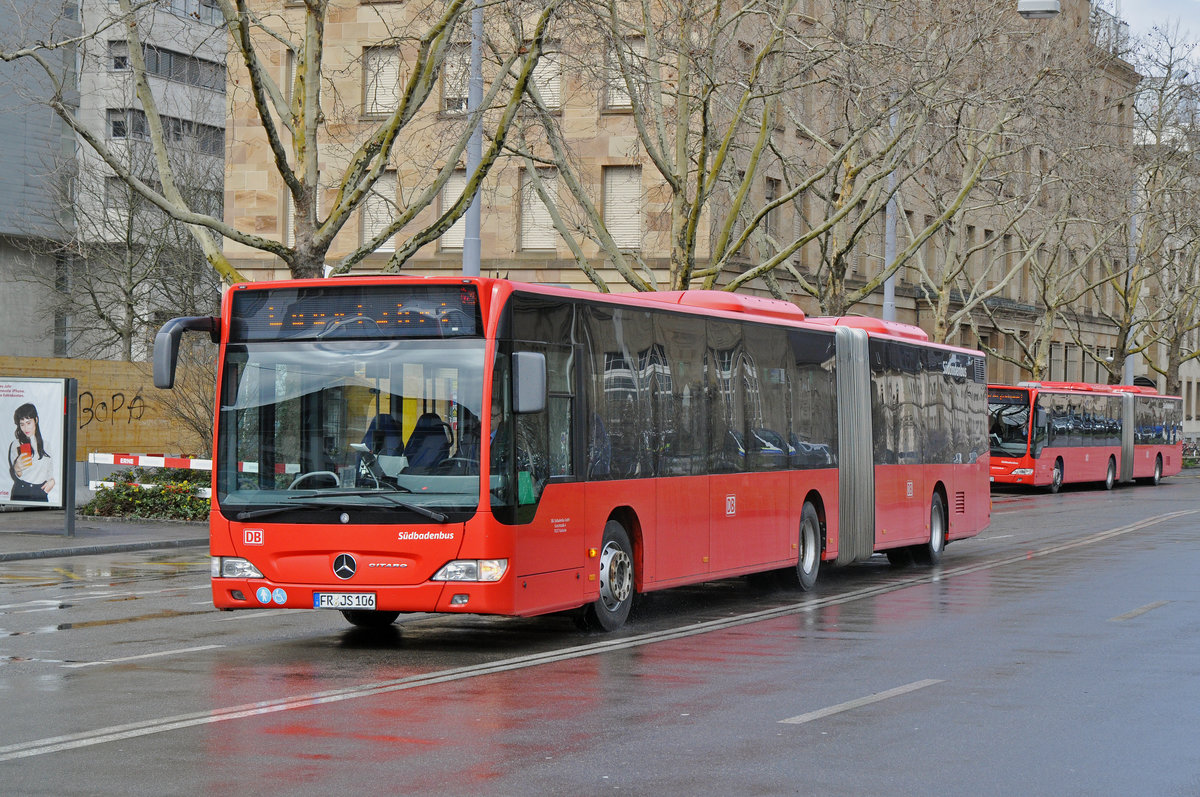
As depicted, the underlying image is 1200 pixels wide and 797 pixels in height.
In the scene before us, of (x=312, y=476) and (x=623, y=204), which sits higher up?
(x=623, y=204)

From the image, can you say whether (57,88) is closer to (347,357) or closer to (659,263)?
(347,357)

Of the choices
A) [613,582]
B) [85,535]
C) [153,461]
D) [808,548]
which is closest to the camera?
[613,582]

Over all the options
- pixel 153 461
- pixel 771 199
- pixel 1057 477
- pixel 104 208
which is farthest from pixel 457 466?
pixel 104 208

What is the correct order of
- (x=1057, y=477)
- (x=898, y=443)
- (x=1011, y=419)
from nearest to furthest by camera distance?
(x=898, y=443) → (x=1011, y=419) → (x=1057, y=477)

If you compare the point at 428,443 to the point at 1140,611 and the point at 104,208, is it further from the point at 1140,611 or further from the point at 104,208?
the point at 104,208

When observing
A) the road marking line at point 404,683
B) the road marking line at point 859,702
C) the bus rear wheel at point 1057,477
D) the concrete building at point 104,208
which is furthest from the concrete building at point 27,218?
the road marking line at point 859,702

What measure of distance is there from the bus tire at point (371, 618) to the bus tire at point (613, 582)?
170cm

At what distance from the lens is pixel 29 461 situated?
83.0ft

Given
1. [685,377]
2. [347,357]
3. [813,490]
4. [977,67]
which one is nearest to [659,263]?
[977,67]

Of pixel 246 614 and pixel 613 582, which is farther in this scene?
pixel 246 614

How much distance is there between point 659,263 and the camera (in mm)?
42375

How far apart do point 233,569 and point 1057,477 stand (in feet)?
131

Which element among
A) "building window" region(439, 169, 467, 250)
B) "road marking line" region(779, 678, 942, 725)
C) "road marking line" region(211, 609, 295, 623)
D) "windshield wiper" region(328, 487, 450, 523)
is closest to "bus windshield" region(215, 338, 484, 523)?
"windshield wiper" region(328, 487, 450, 523)

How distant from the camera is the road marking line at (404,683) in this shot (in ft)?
28.1
